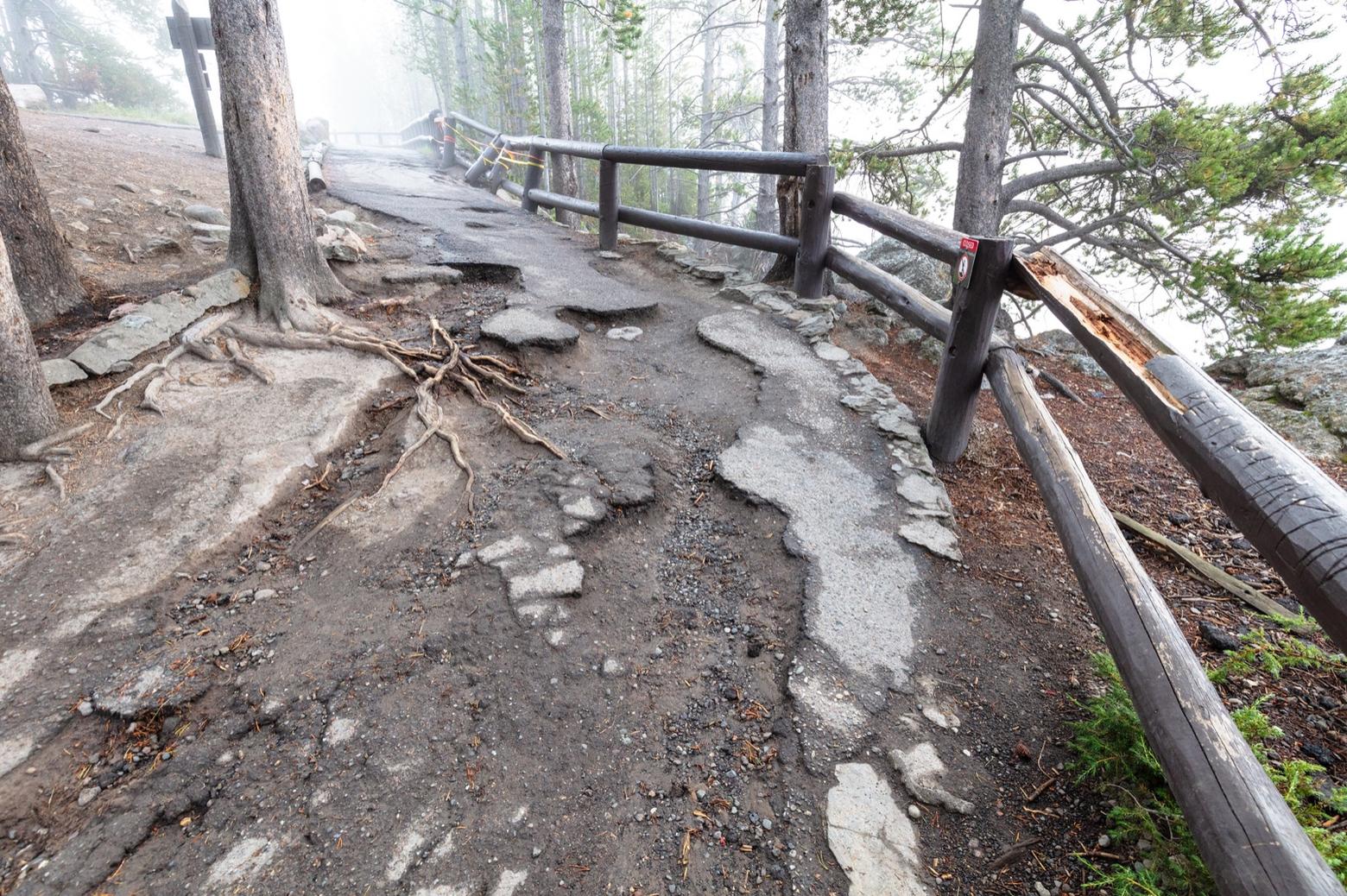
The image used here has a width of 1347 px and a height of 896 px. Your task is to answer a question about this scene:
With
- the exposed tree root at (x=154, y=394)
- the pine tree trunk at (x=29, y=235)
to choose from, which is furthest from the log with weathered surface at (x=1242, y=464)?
the pine tree trunk at (x=29, y=235)

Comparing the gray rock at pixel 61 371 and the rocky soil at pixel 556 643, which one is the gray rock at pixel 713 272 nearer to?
the rocky soil at pixel 556 643

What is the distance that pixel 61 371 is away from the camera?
3354 mm

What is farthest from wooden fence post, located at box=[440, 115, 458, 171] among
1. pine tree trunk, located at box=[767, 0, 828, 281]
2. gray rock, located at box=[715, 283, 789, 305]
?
gray rock, located at box=[715, 283, 789, 305]

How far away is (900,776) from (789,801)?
1.21 ft

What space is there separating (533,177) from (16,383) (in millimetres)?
7725

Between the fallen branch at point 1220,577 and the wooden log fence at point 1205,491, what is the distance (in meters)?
0.92

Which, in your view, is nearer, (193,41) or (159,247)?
(159,247)

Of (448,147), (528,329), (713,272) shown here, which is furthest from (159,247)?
(448,147)

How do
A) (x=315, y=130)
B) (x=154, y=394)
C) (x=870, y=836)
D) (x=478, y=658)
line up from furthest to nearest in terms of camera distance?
(x=315, y=130)
(x=154, y=394)
(x=478, y=658)
(x=870, y=836)

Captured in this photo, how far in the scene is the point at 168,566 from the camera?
248cm

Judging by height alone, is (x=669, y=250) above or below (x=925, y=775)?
above

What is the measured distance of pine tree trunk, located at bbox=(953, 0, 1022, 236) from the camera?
6.08 meters

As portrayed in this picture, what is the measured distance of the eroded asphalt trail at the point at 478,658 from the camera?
65.2 inches

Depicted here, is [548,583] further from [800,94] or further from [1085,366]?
[1085,366]
